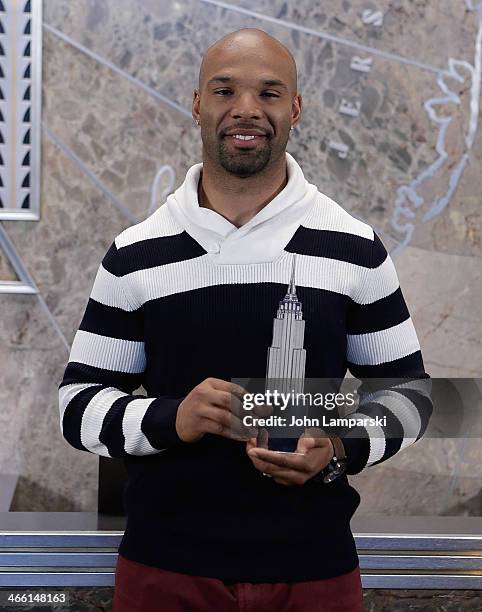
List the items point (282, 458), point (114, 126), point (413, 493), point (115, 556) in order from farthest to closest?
point (413, 493) < point (114, 126) < point (115, 556) < point (282, 458)

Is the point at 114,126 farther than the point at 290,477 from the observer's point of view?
Yes

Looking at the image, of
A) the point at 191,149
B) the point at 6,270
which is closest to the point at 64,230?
the point at 6,270

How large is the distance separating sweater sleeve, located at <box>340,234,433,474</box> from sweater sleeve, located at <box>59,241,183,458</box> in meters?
0.22

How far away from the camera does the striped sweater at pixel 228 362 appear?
990mm

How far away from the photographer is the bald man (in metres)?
0.98

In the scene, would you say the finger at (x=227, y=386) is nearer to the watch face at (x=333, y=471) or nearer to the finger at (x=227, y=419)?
the finger at (x=227, y=419)

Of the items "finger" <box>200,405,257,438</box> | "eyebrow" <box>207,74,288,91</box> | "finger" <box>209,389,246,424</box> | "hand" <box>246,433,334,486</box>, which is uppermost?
"eyebrow" <box>207,74,288,91</box>

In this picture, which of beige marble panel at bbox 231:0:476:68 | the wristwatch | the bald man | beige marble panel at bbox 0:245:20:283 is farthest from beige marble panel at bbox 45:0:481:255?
the wristwatch

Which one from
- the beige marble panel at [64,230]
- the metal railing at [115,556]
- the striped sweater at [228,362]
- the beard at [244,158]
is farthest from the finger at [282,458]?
the beige marble panel at [64,230]

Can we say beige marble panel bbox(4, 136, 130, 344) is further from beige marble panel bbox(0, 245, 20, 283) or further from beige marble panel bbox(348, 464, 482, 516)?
beige marble panel bbox(348, 464, 482, 516)

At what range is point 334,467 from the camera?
0.97 meters

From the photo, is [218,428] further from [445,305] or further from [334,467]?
[445,305]

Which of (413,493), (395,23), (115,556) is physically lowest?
(115,556)

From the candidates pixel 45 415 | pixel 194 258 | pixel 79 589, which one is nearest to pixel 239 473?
pixel 194 258
